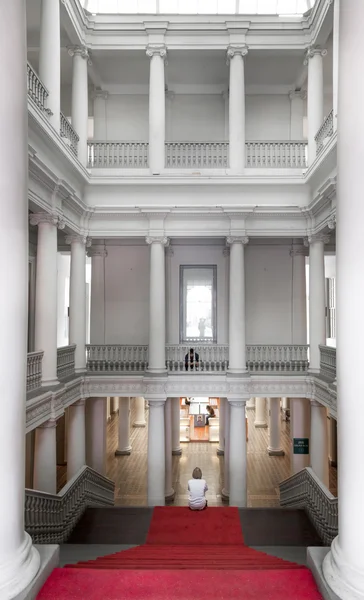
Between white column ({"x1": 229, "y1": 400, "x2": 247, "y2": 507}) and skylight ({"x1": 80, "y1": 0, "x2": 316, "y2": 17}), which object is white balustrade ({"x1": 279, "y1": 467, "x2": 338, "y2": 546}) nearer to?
white column ({"x1": 229, "y1": 400, "x2": 247, "y2": 507})

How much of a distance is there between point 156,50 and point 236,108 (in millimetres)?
2544

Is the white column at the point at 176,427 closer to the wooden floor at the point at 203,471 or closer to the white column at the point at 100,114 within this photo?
the wooden floor at the point at 203,471

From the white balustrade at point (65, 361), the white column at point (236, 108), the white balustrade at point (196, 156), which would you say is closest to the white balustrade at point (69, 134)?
the white balustrade at point (196, 156)

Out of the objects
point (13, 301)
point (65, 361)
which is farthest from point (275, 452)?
point (13, 301)

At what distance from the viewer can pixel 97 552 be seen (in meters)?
7.23

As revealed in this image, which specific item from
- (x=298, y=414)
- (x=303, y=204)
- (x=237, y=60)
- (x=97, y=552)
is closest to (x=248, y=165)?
(x=303, y=204)

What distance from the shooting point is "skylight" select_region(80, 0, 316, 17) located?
499 inches

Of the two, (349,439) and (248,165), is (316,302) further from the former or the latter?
(349,439)

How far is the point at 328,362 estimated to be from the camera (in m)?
11.0

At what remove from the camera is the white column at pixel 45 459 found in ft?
30.1

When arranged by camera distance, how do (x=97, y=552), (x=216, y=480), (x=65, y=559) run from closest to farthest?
(x=65, y=559)
(x=97, y=552)
(x=216, y=480)

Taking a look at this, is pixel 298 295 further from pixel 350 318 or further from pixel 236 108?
pixel 350 318

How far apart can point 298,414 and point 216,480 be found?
3.61m

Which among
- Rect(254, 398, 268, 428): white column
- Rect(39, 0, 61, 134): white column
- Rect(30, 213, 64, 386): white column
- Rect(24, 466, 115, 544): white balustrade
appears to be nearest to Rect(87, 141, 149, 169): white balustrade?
Rect(39, 0, 61, 134): white column
